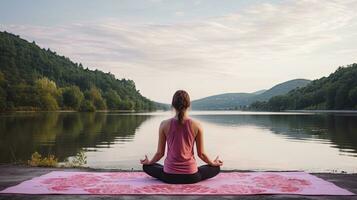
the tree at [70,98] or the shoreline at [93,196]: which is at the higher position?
the tree at [70,98]

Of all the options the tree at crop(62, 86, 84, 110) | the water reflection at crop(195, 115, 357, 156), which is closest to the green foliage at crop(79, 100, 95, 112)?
the tree at crop(62, 86, 84, 110)

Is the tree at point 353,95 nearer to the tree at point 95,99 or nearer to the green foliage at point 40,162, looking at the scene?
the tree at point 95,99

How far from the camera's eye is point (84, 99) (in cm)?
14750

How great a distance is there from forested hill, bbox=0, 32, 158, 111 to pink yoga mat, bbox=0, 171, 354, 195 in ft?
314

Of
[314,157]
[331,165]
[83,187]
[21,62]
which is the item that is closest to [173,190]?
[83,187]

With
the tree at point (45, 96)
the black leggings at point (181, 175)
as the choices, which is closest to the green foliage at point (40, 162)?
the black leggings at point (181, 175)

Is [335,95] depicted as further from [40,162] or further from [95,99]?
[40,162]

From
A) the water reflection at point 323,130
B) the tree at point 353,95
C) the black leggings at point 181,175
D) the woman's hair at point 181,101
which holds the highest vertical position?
the tree at point 353,95

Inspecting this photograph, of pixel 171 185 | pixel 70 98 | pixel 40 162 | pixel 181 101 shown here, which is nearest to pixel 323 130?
pixel 40 162

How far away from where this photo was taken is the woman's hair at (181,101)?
7.90 metres

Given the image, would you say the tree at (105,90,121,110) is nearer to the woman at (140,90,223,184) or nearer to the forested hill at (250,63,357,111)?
the forested hill at (250,63,357,111)

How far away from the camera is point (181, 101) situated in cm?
792

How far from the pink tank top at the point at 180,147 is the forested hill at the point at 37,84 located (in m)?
97.0

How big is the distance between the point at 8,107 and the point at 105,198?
10296 centimetres
